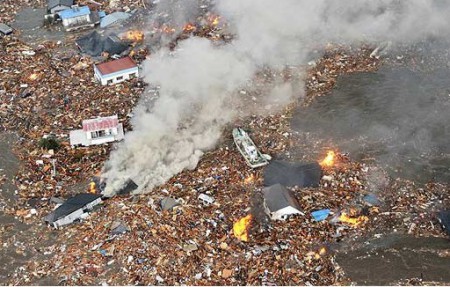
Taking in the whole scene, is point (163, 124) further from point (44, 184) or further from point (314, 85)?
point (314, 85)

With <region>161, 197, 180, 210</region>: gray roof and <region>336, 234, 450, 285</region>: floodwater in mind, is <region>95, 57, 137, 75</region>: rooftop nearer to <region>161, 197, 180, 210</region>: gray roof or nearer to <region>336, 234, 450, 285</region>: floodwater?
<region>161, 197, 180, 210</region>: gray roof

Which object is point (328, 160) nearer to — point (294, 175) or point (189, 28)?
point (294, 175)

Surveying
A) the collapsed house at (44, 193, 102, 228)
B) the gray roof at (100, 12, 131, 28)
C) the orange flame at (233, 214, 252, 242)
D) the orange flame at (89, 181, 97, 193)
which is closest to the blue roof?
the gray roof at (100, 12, 131, 28)

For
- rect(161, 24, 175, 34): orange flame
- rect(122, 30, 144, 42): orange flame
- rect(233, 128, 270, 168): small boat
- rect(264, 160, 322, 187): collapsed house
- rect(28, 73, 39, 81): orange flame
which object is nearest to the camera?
rect(264, 160, 322, 187): collapsed house

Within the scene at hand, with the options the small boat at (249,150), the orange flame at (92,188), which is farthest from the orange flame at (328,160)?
the orange flame at (92,188)

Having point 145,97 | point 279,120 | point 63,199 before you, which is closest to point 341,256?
point 279,120

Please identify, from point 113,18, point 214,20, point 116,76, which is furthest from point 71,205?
point 113,18
